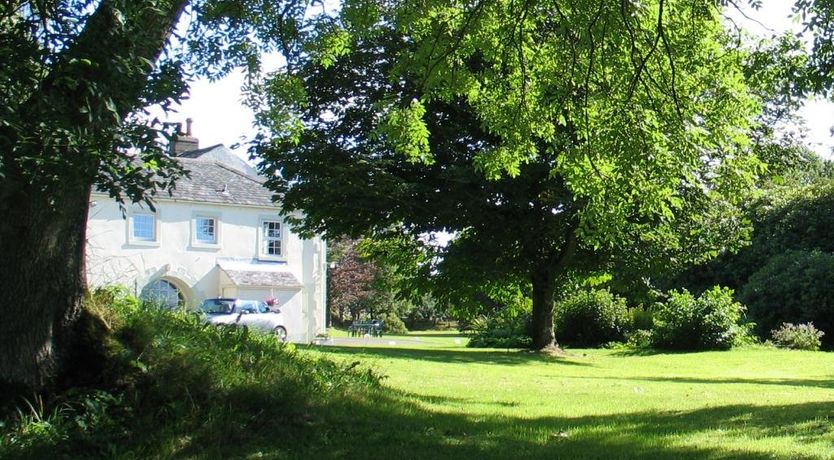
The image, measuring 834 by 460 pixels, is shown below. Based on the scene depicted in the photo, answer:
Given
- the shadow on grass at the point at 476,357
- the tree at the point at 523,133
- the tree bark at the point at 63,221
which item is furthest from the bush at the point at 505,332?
the tree bark at the point at 63,221

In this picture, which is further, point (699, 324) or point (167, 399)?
point (699, 324)

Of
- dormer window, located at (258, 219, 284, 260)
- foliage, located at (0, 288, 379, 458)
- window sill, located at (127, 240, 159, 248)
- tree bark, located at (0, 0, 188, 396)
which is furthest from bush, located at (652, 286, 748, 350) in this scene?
tree bark, located at (0, 0, 188, 396)

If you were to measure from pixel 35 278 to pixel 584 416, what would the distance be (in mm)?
6020

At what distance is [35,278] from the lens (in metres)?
6.82

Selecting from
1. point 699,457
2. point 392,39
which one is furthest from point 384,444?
point 392,39

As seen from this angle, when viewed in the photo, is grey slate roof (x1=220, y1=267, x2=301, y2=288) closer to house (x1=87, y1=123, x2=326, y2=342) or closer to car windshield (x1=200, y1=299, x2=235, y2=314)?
house (x1=87, y1=123, x2=326, y2=342)

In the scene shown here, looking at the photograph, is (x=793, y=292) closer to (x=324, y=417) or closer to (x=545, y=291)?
(x=545, y=291)

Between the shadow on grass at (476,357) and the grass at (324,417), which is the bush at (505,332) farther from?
the grass at (324,417)

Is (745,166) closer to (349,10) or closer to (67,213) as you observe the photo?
(349,10)

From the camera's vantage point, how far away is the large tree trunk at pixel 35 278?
261 inches

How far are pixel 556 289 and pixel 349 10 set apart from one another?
55.5 feet

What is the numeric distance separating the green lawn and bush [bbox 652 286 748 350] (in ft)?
28.4

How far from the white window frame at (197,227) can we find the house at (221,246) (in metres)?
0.04

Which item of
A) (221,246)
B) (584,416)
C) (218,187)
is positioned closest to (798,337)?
(584,416)
